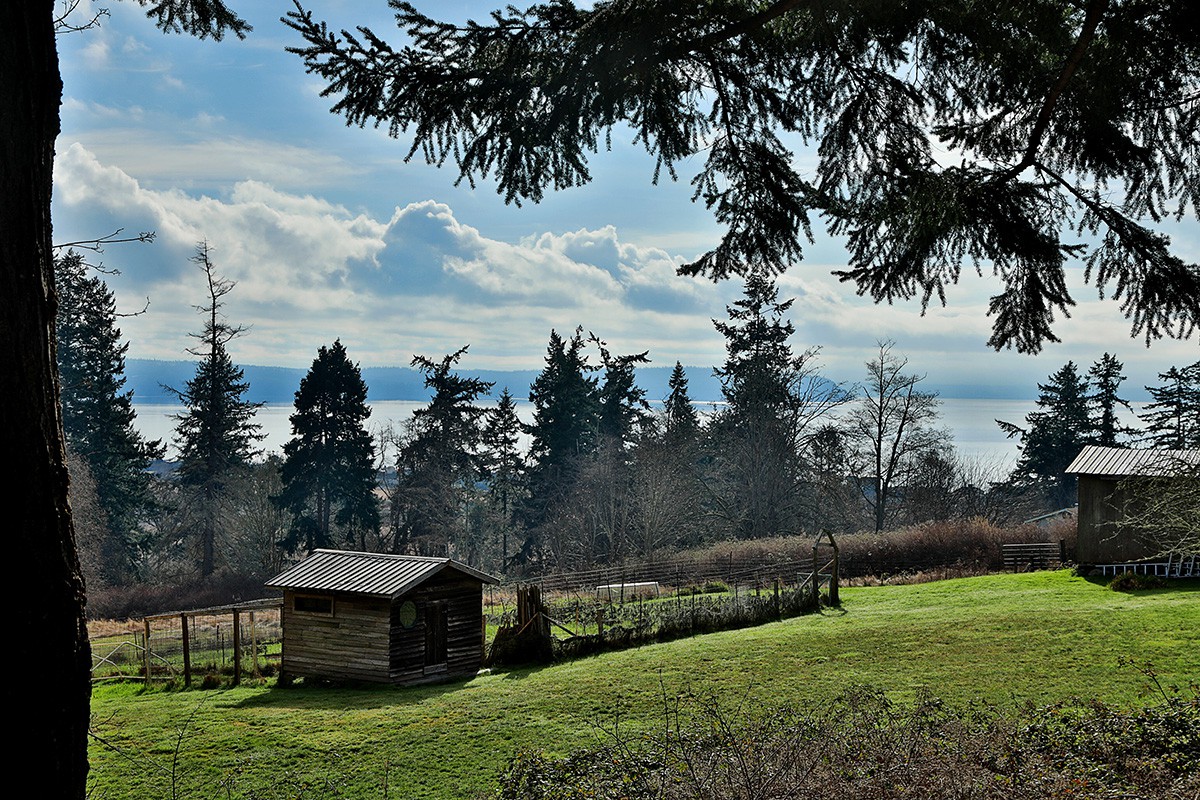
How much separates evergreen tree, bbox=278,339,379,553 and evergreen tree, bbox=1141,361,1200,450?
42.0 metres

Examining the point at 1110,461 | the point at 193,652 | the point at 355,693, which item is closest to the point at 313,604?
the point at 355,693

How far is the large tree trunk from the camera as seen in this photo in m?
3.67

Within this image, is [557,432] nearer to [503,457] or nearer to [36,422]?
[503,457]

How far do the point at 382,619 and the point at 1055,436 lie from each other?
156 ft

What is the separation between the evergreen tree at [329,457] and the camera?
45000 millimetres

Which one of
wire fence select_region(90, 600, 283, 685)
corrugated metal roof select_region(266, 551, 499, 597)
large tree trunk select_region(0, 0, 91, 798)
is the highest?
large tree trunk select_region(0, 0, 91, 798)

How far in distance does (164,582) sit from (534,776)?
40153 mm

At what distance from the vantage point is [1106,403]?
179 feet

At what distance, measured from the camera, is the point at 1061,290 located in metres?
6.48

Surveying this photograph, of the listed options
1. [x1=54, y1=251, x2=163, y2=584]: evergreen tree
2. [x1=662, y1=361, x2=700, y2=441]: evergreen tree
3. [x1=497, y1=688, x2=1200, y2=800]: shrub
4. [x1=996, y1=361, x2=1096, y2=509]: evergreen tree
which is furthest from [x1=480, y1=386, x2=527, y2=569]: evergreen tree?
[x1=497, y1=688, x2=1200, y2=800]: shrub

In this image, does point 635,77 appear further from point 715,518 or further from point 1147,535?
point 715,518

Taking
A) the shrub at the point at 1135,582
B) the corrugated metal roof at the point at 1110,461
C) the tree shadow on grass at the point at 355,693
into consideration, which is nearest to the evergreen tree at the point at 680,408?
the corrugated metal roof at the point at 1110,461

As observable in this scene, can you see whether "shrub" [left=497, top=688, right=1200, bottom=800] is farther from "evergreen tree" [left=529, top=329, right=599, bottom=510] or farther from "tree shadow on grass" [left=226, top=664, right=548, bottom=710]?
"evergreen tree" [left=529, top=329, right=599, bottom=510]

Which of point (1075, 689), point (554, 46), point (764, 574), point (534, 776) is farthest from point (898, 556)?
point (554, 46)
